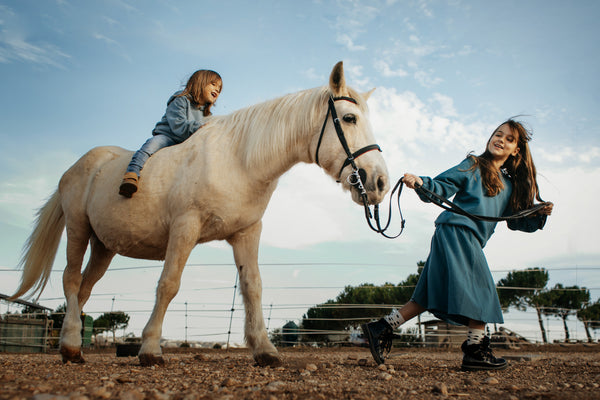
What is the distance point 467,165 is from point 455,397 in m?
1.97

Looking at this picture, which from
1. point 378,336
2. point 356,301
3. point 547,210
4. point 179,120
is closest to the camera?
point 378,336

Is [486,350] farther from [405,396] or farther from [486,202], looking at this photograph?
[405,396]

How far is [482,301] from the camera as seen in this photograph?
306 centimetres

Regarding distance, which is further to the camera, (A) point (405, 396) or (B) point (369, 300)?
(B) point (369, 300)

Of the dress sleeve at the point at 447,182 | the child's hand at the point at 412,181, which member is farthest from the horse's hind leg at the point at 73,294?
the dress sleeve at the point at 447,182

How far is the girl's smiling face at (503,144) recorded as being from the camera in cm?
351

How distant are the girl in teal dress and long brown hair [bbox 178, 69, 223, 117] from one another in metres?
2.08

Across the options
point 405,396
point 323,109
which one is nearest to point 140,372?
point 405,396

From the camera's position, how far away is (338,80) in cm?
317

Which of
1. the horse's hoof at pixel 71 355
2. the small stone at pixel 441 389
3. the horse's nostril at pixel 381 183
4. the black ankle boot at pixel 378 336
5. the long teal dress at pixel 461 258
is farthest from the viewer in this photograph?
the horse's hoof at pixel 71 355

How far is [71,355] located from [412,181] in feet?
10.4

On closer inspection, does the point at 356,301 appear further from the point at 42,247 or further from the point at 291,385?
the point at 291,385

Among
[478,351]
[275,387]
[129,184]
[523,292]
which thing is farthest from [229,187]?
[523,292]

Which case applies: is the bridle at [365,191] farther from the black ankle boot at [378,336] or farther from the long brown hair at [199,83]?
the long brown hair at [199,83]
